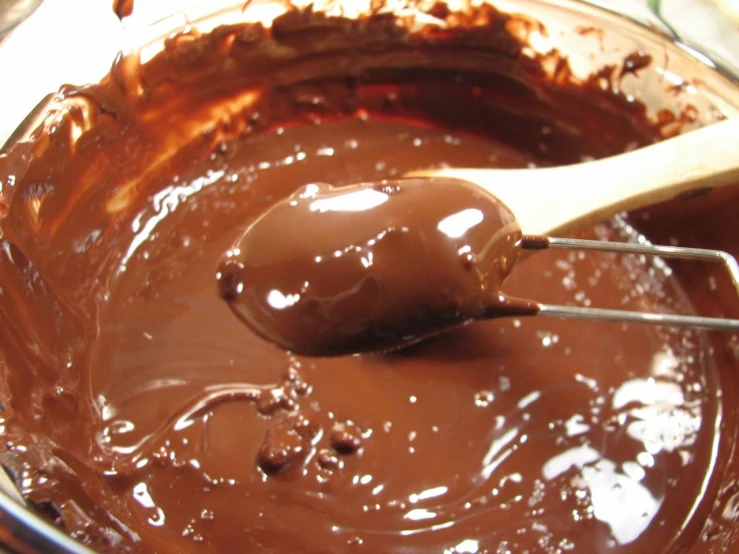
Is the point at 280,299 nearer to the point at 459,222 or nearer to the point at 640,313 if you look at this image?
the point at 459,222

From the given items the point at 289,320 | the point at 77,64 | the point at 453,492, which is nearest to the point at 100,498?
the point at 289,320

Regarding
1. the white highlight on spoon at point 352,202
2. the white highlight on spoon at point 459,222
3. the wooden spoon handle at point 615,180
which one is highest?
the wooden spoon handle at point 615,180

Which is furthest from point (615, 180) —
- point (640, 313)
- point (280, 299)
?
point (280, 299)

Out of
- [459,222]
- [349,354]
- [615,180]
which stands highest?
[615,180]

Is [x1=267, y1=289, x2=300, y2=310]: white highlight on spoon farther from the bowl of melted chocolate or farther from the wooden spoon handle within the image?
the wooden spoon handle

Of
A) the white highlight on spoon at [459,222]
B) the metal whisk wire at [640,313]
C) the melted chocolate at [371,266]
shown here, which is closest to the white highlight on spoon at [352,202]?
the melted chocolate at [371,266]

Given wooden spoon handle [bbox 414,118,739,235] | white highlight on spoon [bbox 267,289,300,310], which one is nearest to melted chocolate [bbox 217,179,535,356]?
white highlight on spoon [bbox 267,289,300,310]

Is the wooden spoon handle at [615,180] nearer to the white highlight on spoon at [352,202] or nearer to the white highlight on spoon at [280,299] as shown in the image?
the white highlight on spoon at [352,202]
